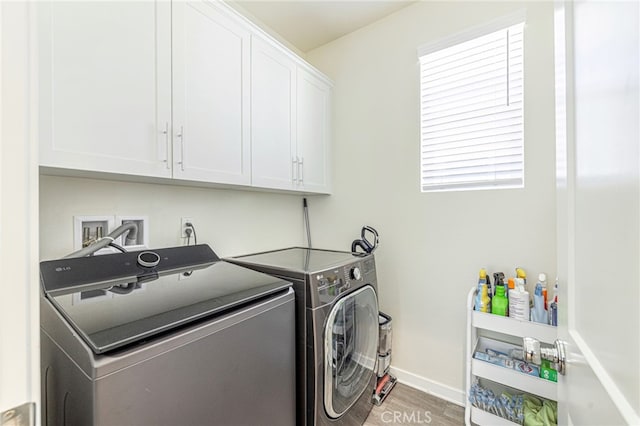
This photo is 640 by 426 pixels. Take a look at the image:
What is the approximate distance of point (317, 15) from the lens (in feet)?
6.65

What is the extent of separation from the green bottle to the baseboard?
65 centimetres

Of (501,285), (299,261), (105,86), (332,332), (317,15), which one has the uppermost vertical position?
(317,15)

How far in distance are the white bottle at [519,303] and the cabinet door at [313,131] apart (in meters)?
1.40

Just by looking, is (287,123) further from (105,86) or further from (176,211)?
(105,86)

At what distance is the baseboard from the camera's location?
5.85 feet

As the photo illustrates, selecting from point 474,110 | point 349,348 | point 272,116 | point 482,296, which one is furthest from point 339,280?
point 474,110

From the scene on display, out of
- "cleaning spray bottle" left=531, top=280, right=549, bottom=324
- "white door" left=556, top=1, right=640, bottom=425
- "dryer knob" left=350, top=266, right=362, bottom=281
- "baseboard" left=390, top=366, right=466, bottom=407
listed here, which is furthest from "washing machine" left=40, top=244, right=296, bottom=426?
"cleaning spray bottle" left=531, top=280, right=549, bottom=324

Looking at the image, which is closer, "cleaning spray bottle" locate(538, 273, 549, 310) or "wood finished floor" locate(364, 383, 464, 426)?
"cleaning spray bottle" locate(538, 273, 549, 310)

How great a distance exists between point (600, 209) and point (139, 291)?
49.6 inches

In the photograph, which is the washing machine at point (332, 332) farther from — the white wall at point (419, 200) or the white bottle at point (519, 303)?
the white bottle at point (519, 303)

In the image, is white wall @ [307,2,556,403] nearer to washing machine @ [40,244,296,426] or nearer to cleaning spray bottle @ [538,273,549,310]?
cleaning spray bottle @ [538,273,549,310]

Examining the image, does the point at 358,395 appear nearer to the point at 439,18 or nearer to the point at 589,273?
the point at 589,273

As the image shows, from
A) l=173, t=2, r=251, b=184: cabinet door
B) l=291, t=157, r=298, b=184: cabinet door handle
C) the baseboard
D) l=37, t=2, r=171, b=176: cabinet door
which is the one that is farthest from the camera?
l=291, t=157, r=298, b=184: cabinet door handle

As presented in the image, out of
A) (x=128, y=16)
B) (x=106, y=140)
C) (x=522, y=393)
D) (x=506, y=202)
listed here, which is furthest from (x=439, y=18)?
(x=522, y=393)
